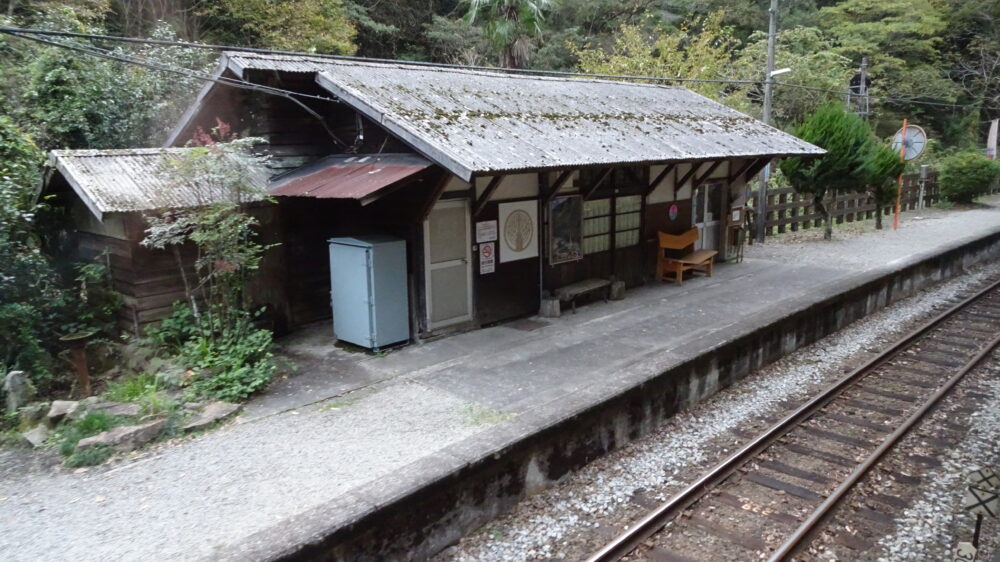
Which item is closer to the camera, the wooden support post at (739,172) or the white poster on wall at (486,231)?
the white poster on wall at (486,231)

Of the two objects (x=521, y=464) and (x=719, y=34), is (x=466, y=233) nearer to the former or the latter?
(x=521, y=464)

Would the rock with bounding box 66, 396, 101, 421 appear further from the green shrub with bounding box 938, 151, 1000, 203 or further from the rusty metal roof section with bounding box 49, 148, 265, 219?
the green shrub with bounding box 938, 151, 1000, 203

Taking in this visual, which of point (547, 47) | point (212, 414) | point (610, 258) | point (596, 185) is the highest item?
point (547, 47)

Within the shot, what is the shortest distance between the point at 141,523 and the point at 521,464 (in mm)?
2807

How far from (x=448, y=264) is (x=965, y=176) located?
24.3 metres

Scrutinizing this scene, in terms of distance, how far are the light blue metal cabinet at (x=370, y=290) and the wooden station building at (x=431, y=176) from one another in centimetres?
26

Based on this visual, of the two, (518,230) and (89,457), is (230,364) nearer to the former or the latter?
(89,457)

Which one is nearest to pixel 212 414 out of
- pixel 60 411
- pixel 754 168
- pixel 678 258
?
pixel 60 411

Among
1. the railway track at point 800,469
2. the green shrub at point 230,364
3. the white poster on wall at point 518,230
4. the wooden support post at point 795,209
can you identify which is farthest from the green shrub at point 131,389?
the wooden support post at point 795,209

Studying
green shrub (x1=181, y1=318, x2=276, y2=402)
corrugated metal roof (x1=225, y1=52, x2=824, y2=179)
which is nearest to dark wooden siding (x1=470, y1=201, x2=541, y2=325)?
corrugated metal roof (x1=225, y1=52, x2=824, y2=179)

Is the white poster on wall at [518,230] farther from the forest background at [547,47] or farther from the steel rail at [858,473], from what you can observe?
the forest background at [547,47]

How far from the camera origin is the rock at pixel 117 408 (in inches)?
246

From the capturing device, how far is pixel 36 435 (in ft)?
20.0

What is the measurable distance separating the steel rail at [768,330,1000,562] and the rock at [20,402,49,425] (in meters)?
6.56
